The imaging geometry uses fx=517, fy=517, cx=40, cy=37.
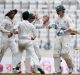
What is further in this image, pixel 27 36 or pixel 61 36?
pixel 61 36

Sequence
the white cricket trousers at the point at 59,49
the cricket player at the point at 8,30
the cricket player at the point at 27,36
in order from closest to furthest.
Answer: the cricket player at the point at 27,36
the white cricket trousers at the point at 59,49
the cricket player at the point at 8,30

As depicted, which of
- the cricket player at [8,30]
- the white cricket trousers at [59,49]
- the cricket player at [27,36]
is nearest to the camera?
the cricket player at [27,36]

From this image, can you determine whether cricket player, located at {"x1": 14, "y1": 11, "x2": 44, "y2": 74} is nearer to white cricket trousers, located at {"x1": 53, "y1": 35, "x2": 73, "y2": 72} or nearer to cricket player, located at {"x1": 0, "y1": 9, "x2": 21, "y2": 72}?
white cricket trousers, located at {"x1": 53, "y1": 35, "x2": 73, "y2": 72}

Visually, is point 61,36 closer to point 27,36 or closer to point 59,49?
point 59,49


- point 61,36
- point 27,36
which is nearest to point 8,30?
point 27,36

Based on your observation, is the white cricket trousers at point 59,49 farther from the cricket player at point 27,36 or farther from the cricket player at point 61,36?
the cricket player at point 27,36

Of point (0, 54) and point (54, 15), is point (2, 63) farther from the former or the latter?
point (54, 15)

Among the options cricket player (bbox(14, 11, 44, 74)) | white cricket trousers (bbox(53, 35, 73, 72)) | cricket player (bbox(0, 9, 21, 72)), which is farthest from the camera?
cricket player (bbox(0, 9, 21, 72))

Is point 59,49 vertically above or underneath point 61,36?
underneath

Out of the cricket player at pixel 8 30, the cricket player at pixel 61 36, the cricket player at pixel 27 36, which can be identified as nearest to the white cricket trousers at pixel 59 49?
the cricket player at pixel 61 36

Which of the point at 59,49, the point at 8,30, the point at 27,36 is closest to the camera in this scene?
the point at 27,36

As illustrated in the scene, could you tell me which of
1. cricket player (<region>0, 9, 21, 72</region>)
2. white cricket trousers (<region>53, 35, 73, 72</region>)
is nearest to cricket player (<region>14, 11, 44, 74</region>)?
white cricket trousers (<region>53, 35, 73, 72</region>)

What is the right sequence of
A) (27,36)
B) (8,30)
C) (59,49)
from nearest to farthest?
(27,36) → (59,49) → (8,30)

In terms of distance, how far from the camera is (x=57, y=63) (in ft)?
44.8
